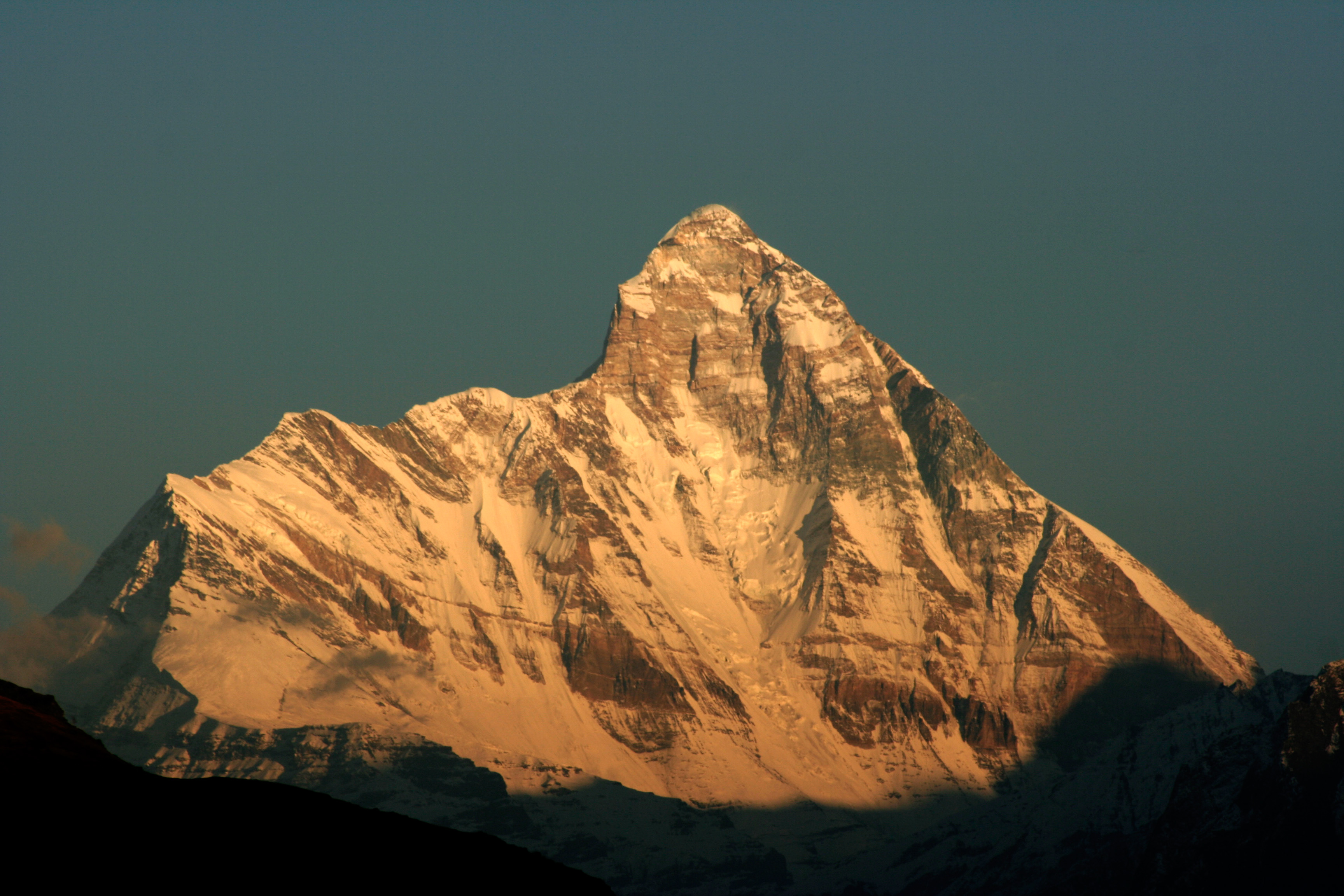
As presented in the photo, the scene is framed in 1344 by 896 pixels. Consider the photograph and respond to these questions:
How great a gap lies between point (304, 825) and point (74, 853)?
7.15 meters

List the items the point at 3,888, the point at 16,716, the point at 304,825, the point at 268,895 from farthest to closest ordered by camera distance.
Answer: the point at 16,716 < the point at 304,825 < the point at 268,895 < the point at 3,888

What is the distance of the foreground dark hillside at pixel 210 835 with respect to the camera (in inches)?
2048

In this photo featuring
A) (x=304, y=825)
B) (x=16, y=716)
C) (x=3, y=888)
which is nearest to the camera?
(x=3, y=888)

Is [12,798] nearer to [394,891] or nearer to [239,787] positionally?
[239,787]

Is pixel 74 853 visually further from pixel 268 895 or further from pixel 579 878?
pixel 579 878

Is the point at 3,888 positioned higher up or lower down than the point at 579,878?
lower down

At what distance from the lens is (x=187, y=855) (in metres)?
52.8

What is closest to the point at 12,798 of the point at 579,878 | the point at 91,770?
the point at 91,770

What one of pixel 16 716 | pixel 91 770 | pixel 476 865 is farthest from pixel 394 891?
pixel 16 716

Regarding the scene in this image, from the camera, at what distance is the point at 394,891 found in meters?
53.8

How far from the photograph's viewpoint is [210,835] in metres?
54.1

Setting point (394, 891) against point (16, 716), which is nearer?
point (394, 891)

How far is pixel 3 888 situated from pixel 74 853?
3.21m

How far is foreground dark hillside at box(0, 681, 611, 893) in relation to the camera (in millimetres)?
52031
